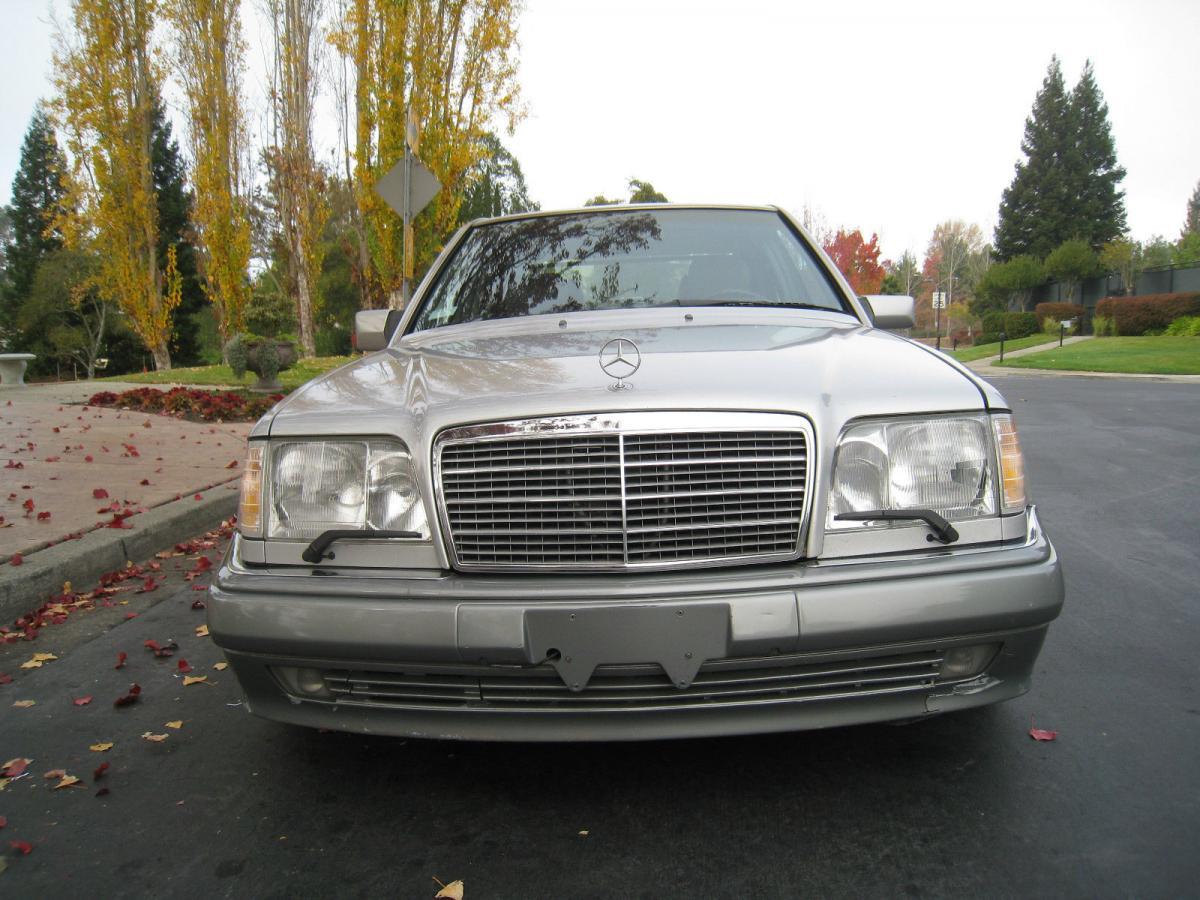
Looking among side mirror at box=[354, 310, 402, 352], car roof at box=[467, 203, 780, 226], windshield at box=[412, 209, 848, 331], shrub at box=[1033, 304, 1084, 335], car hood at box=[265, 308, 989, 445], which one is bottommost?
car hood at box=[265, 308, 989, 445]

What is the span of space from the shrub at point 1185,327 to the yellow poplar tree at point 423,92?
2152 centimetres

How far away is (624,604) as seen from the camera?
190 cm

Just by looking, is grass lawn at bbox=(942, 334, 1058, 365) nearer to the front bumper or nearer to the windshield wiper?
the windshield wiper

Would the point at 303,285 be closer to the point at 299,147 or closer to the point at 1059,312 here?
the point at 299,147

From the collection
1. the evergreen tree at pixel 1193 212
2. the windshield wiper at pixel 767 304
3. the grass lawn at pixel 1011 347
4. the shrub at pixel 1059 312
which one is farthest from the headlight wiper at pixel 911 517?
the evergreen tree at pixel 1193 212

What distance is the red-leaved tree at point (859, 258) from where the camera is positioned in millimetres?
44656

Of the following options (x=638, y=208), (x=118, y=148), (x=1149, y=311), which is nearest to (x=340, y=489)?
(x=638, y=208)

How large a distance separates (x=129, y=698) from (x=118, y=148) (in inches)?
891

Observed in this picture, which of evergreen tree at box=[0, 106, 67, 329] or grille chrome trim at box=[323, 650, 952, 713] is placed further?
evergreen tree at box=[0, 106, 67, 329]

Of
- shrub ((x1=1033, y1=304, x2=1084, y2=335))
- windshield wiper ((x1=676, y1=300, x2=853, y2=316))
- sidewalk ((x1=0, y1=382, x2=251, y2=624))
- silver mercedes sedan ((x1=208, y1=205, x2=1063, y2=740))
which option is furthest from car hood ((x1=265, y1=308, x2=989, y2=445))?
shrub ((x1=1033, y1=304, x2=1084, y2=335))

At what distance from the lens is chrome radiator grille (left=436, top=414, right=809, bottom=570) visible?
2035mm

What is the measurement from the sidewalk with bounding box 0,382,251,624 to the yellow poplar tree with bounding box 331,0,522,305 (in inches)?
421

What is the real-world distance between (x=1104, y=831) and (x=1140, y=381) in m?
17.4

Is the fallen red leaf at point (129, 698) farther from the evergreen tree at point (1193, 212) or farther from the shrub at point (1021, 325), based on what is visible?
the evergreen tree at point (1193, 212)
